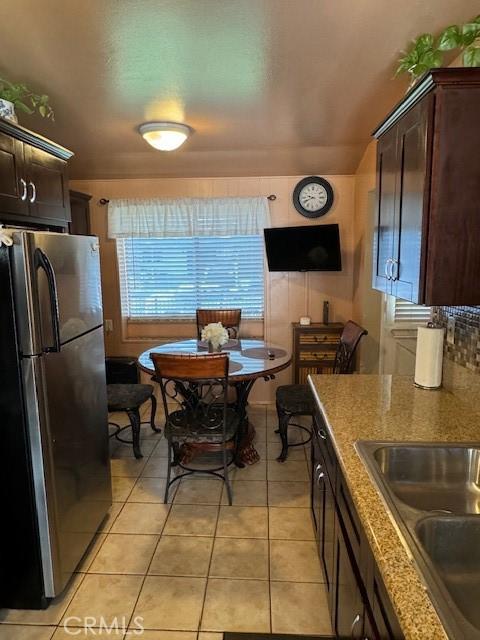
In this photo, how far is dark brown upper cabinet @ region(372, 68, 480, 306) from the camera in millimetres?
1346

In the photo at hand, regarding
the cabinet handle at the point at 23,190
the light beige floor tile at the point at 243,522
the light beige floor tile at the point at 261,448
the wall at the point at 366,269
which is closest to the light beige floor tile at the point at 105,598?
the light beige floor tile at the point at 243,522

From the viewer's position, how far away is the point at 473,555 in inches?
44.3

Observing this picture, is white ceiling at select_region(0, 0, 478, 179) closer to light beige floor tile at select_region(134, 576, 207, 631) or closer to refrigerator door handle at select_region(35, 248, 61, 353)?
refrigerator door handle at select_region(35, 248, 61, 353)

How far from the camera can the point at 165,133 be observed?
121 inches

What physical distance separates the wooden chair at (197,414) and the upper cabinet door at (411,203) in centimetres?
116

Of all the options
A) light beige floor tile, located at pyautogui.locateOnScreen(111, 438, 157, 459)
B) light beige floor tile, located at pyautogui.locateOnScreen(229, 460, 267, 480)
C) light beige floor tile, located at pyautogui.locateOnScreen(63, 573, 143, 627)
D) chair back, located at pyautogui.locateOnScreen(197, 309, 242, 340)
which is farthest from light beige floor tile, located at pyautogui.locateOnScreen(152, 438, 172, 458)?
light beige floor tile, located at pyautogui.locateOnScreen(63, 573, 143, 627)

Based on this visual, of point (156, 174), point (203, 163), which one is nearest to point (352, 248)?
point (203, 163)

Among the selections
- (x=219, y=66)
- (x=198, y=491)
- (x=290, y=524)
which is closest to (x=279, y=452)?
(x=198, y=491)

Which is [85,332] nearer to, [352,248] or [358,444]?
[358,444]

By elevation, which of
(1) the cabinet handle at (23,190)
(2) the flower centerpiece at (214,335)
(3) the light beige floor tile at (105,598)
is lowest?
(3) the light beige floor tile at (105,598)

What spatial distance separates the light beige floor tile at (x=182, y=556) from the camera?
7.06 feet

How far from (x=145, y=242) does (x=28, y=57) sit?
2.16 meters

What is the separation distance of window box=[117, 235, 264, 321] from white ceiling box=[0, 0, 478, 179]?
101 centimetres

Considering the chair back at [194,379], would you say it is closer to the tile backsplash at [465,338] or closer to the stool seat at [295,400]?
the stool seat at [295,400]
